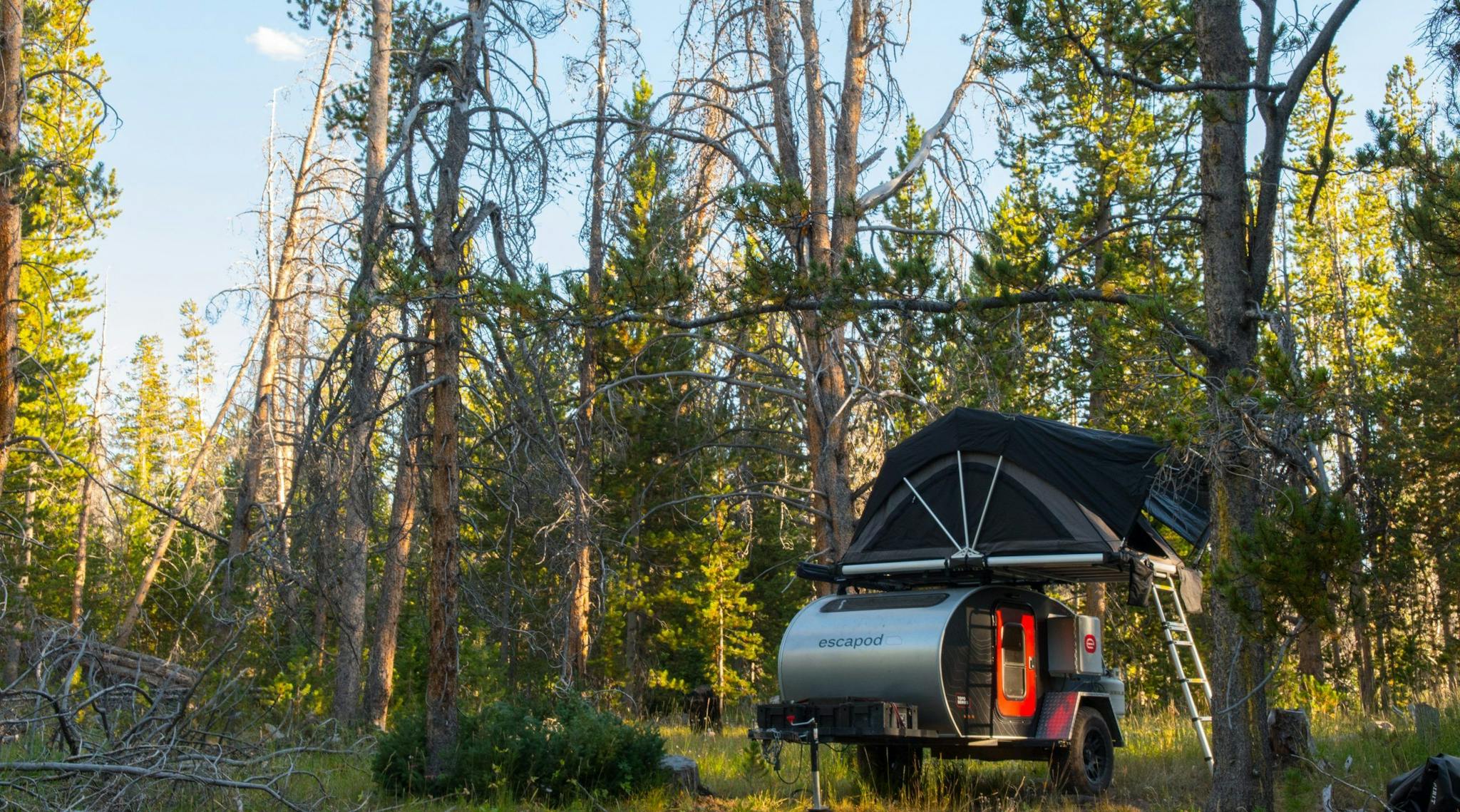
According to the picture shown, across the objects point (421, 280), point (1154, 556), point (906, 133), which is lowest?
point (1154, 556)

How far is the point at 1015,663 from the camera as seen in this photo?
9.87m

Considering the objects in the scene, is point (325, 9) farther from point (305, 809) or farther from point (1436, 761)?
point (1436, 761)

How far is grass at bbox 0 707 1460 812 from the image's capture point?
9016mm

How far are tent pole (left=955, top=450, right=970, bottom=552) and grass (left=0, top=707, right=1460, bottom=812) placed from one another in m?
2.09

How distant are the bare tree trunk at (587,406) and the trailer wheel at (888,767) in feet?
9.84

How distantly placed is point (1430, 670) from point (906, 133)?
2015cm

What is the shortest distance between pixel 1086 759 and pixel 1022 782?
617mm

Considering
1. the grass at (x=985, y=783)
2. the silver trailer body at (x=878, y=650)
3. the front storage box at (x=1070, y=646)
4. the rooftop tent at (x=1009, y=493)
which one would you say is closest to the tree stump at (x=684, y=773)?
the grass at (x=985, y=783)

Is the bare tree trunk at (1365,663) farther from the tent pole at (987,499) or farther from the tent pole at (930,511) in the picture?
the tent pole at (930,511)

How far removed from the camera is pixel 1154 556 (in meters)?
10.9

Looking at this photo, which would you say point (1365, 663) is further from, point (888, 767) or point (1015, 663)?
point (888, 767)

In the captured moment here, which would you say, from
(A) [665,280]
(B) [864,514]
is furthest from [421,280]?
(B) [864,514]

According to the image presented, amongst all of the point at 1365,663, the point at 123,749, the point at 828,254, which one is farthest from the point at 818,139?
Answer: the point at 1365,663

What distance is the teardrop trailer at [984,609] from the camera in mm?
9234
